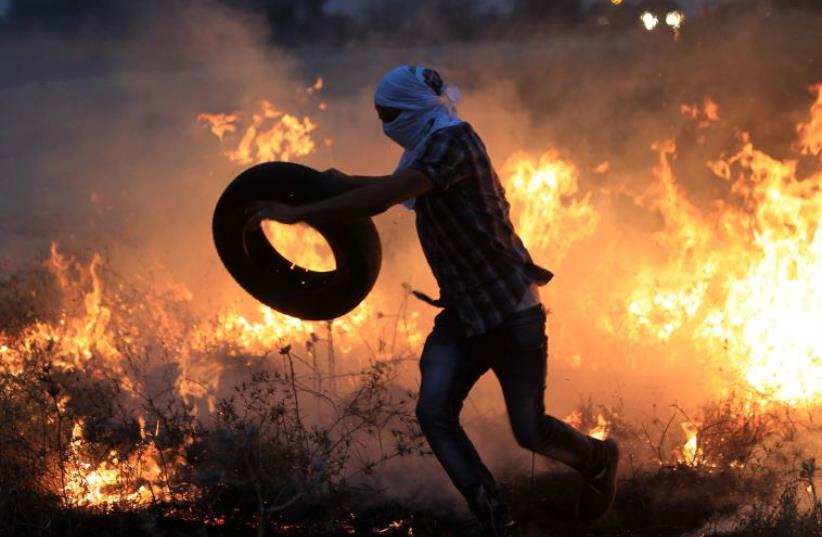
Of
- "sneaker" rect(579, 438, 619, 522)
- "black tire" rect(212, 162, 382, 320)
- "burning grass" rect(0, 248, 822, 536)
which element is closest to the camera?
"black tire" rect(212, 162, 382, 320)

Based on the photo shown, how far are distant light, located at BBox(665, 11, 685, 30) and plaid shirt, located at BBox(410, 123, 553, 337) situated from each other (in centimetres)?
1480

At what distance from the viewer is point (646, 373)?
620cm

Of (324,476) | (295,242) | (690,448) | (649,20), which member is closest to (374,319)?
(295,242)

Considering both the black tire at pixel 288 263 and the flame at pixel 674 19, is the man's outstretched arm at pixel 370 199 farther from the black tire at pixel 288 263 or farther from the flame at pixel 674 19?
the flame at pixel 674 19

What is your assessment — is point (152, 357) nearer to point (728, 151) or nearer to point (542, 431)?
point (542, 431)

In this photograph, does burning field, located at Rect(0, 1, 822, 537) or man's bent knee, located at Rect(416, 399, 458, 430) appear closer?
man's bent knee, located at Rect(416, 399, 458, 430)

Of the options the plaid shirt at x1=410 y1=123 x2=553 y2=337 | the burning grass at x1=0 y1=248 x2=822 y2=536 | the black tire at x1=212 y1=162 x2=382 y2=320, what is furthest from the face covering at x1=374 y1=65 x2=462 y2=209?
the burning grass at x1=0 y1=248 x2=822 y2=536

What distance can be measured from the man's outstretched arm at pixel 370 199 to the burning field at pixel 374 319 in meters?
0.93

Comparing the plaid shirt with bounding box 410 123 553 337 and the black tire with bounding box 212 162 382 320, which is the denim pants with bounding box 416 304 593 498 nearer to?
the plaid shirt with bounding box 410 123 553 337

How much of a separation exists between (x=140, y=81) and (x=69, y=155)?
311 cm

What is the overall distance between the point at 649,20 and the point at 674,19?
2.64 feet

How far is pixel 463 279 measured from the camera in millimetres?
3791

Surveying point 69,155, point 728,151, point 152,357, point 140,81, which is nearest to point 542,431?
point 152,357

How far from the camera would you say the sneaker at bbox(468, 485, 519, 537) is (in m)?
3.84
